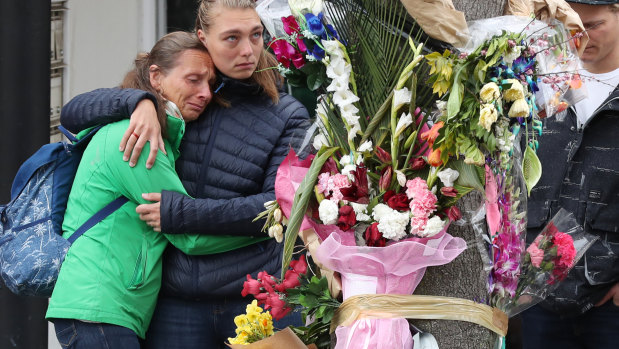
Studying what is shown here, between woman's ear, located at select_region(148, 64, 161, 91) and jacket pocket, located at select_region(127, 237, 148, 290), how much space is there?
620 mm

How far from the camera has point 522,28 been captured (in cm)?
240

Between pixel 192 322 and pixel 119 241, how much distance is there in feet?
1.34

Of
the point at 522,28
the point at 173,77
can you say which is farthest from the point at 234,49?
the point at 522,28

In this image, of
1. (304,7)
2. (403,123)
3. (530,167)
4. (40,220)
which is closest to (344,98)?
(403,123)

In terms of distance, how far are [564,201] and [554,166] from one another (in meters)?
0.15

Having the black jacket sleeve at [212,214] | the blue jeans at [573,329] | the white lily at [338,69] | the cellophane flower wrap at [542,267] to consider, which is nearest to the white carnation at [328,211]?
the white lily at [338,69]

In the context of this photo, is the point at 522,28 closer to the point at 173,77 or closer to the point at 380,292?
the point at 380,292

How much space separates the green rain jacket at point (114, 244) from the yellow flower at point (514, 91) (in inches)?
55.9

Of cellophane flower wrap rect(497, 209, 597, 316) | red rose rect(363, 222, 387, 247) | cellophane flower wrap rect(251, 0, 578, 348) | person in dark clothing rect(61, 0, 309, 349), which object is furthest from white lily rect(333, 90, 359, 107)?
person in dark clothing rect(61, 0, 309, 349)

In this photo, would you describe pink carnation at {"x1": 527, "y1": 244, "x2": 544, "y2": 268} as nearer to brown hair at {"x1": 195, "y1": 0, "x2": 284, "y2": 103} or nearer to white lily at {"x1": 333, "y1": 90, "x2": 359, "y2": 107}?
white lily at {"x1": 333, "y1": 90, "x2": 359, "y2": 107}

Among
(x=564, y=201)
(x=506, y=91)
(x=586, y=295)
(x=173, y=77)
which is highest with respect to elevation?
(x=506, y=91)

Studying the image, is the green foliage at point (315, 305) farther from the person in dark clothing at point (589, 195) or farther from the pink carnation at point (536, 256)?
the person in dark clothing at point (589, 195)

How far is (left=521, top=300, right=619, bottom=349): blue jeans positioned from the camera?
3.55 meters

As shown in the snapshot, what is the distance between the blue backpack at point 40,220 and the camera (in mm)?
3234
